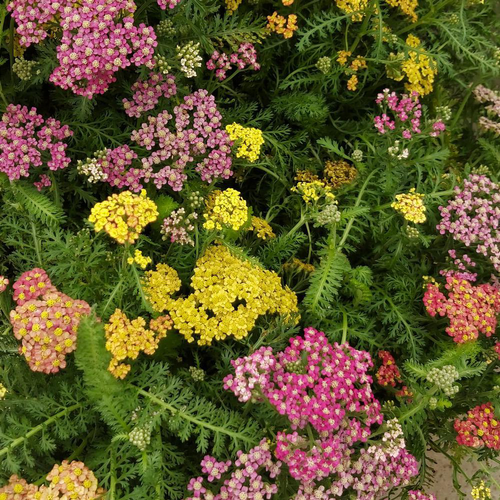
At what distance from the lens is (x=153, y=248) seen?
2.32 m

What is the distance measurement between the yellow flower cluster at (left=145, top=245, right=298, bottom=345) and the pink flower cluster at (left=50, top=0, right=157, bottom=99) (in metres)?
0.85

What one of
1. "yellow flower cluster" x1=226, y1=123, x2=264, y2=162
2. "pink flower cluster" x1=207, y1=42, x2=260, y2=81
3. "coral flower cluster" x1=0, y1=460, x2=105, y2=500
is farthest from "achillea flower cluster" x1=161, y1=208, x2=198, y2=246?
"coral flower cluster" x1=0, y1=460, x2=105, y2=500

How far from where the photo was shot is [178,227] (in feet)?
6.81

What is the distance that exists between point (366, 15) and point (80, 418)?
229cm

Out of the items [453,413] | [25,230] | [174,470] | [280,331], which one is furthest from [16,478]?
[453,413]

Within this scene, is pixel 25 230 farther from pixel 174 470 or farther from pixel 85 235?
pixel 174 470

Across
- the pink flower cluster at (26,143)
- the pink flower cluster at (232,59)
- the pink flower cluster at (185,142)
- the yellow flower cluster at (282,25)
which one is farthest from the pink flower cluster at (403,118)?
the pink flower cluster at (26,143)

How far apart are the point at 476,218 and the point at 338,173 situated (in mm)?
754

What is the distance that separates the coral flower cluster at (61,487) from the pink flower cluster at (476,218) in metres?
A: 1.87

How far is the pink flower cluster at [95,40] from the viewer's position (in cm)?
179

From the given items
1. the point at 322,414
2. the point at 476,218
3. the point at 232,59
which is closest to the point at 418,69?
the point at 476,218

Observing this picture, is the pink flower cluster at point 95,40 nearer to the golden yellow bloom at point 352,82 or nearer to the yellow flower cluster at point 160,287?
the yellow flower cluster at point 160,287

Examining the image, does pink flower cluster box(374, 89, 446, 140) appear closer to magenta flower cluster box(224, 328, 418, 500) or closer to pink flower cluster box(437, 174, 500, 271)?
pink flower cluster box(437, 174, 500, 271)

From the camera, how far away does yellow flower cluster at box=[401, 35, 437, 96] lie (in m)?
2.67
